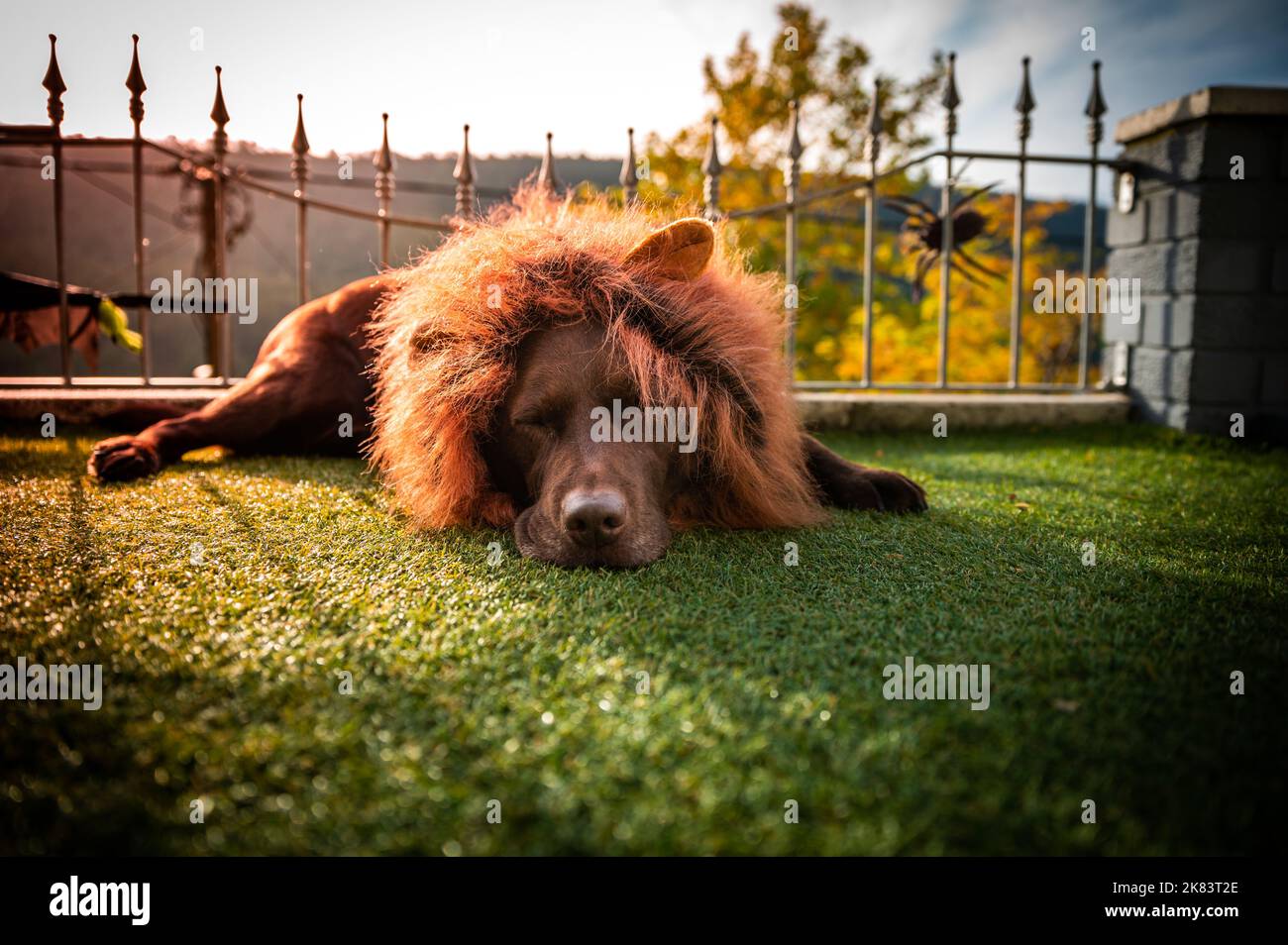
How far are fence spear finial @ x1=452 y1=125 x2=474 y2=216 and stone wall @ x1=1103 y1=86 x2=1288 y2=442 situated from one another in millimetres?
4244

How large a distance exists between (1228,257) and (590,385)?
13.6 feet

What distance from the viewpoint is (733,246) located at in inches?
113

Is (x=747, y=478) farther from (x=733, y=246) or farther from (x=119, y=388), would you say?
(x=119, y=388)

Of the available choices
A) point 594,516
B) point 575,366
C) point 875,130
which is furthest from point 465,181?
point 594,516

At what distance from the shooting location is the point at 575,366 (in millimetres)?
2223

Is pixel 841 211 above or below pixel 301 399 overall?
above

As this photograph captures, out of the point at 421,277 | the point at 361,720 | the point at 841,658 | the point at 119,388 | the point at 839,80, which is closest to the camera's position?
the point at 361,720

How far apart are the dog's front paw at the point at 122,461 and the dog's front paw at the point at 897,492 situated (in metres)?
2.91

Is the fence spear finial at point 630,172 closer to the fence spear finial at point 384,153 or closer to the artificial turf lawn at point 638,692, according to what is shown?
the fence spear finial at point 384,153

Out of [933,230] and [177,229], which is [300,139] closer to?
[933,230]

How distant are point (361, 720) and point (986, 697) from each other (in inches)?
40.8

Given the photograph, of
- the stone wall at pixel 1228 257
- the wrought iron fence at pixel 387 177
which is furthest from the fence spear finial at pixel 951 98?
the stone wall at pixel 1228 257

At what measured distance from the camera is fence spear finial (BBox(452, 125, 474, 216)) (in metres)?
4.70
